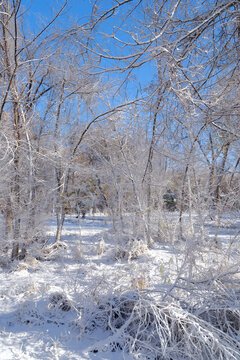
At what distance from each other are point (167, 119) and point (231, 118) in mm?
991

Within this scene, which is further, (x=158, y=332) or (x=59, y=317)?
(x=59, y=317)

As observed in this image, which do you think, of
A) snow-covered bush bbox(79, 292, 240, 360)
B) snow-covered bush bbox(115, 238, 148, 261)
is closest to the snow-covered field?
snow-covered bush bbox(79, 292, 240, 360)

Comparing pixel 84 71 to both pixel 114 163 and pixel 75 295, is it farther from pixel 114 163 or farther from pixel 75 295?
pixel 114 163

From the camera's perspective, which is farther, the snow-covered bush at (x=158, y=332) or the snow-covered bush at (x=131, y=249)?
the snow-covered bush at (x=131, y=249)

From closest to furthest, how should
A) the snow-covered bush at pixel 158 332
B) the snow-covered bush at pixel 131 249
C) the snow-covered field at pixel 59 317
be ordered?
the snow-covered bush at pixel 158 332 → the snow-covered field at pixel 59 317 → the snow-covered bush at pixel 131 249

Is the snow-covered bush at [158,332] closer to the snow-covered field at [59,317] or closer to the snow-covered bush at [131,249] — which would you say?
the snow-covered field at [59,317]

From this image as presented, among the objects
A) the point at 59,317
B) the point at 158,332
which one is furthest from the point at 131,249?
the point at 158,332

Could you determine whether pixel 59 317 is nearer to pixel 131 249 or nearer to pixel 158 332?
pixel 158 332

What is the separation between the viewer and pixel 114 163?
985 cm

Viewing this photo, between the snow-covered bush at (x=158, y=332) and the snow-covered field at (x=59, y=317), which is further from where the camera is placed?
the snow-covered field at (x=59, y=317)

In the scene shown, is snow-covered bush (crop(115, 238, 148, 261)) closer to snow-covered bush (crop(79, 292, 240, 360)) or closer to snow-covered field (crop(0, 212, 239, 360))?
snow-covered field (crop(0, 212, 239, 360))

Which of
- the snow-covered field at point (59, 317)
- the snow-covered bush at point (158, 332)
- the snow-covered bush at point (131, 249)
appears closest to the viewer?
the snow-covered bush at point (158, 332)

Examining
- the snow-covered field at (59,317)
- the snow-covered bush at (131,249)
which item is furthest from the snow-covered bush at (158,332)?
the snow-covered bush at (131,249)

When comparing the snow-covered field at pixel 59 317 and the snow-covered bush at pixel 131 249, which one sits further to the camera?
the snow-covered bush at pixel 131 249
